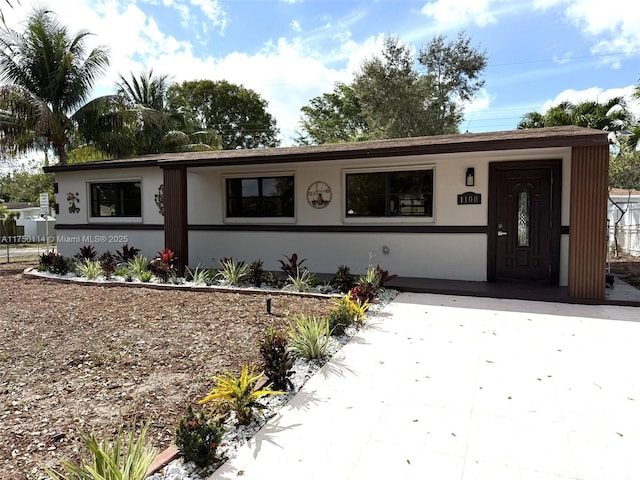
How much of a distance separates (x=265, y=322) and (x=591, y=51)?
2230 centimetres

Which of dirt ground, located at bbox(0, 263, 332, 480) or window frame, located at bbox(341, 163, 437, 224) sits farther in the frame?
window frame, located at bbox(341, 163, 437, 224)

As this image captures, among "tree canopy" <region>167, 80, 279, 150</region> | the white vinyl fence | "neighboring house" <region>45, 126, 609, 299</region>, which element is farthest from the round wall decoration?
"tree canopy" <region>167, 80, 279, 150</region>

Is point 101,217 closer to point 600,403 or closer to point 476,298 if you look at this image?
point 476,298

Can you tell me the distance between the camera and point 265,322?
5.40 meters

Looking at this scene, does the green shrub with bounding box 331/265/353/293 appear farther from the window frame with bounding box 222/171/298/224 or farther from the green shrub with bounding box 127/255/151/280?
the green shrub with bounding box 127/255/151/280

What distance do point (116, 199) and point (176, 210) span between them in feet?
9.57

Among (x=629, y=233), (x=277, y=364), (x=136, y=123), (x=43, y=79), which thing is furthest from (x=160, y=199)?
(x=629, y=233)

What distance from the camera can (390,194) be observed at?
858 cm

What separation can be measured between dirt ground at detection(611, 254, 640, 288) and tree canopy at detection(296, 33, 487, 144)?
10.5m

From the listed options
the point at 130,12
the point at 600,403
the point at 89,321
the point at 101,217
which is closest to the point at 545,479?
the point at 600,403

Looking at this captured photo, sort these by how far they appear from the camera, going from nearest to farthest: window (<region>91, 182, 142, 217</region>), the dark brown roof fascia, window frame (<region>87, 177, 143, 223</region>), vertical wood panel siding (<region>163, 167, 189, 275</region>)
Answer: vertical wood panel siding (<region>163, 167, 189, 275</region>) < the dark brown roof fascia < window frame (<region>87, 177, 143, 223</region>) < window (<region>91, 182, 142, 217</region>)

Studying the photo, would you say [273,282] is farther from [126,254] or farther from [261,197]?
[126,254]

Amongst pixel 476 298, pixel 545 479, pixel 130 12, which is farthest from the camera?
pixel 130 12

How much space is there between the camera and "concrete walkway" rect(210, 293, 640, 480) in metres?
2.37
